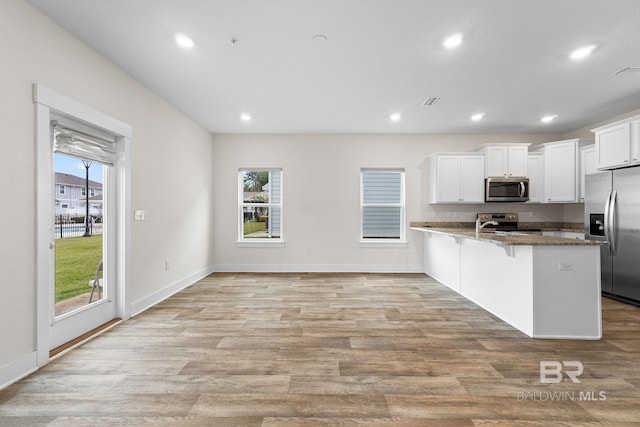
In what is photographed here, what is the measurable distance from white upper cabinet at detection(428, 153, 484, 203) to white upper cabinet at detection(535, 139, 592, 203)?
44.9 inches

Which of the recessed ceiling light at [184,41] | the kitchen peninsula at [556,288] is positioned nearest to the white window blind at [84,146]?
the recessed ceiling light at [184,41]

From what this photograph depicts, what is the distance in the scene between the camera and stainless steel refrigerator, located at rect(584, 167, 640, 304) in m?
3.88

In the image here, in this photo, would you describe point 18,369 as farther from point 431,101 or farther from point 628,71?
point 628,71

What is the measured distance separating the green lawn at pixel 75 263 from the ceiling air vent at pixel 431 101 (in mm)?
4412

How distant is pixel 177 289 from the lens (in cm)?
461

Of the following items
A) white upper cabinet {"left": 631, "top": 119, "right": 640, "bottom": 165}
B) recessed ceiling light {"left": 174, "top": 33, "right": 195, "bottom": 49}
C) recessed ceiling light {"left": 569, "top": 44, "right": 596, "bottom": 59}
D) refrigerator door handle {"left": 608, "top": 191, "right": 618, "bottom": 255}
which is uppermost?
recessed ceiling light {"left": 174, "top": 33, "right": 195, "bottom": 49}

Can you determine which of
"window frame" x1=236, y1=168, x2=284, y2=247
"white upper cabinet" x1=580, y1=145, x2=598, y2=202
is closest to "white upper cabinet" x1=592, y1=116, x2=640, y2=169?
"white upper cabinet" x1=580, y1=145, x2=598, y2=202

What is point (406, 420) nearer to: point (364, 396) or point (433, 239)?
point (364, 396)

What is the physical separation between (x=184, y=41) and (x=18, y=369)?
115 inches

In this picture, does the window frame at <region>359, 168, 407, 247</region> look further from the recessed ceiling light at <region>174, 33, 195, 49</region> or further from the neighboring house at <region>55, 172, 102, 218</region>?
the neighboring house at <region>55, 172, 102, 218</region>

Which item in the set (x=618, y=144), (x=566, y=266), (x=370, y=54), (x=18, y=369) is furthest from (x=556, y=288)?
(x=18, y=369)

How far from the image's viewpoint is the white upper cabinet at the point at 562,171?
16.8ft

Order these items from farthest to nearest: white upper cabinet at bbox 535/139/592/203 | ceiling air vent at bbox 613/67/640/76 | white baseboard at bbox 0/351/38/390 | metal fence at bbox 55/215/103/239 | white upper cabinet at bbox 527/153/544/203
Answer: white upper cabinet at bbox 527/153/544/203, white upper cabinet at bbox 535/139/592/203, ceiling air vent at bbox 613/67/640/76, metal fence at bbox 55/215/103/239, white baseboard at bbox 0/351/38/390

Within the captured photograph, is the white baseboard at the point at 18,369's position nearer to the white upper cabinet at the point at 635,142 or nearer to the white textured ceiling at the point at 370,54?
the white textured ceiling at the point at 370,54
